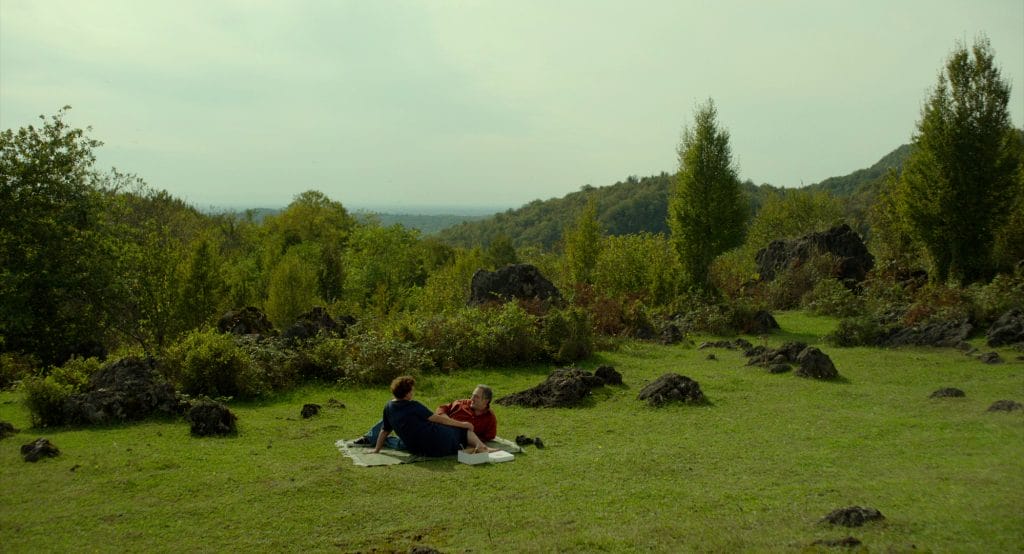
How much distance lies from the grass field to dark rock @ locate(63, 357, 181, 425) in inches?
21.9

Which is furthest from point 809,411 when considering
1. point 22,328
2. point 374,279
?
point 374,279

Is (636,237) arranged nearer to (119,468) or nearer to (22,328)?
(22,328)

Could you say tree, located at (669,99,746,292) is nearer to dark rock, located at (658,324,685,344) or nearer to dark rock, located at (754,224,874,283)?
dark rock, located at (754,224,874,283)

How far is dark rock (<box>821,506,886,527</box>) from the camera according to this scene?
22.1 ft

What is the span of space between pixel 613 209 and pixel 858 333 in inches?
3687

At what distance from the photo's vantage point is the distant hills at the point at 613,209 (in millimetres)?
108688

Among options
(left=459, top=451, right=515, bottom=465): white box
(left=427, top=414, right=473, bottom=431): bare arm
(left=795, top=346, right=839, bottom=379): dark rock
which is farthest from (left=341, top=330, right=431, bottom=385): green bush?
(left=795, top=346, right=839, bottom=379): dark rock

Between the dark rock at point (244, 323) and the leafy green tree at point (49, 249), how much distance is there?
9.56 ft

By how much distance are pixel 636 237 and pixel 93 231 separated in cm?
2456

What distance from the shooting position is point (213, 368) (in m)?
14.4

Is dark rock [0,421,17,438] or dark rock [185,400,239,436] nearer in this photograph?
dark rock [0,421,17,438]

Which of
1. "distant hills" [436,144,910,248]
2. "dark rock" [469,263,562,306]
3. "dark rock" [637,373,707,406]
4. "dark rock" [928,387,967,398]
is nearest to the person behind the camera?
"dark rock" [928,387,967,398]

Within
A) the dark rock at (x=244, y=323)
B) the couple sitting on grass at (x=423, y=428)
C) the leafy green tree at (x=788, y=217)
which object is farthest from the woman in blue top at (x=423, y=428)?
the leafy green tree at (x=788, y=217)

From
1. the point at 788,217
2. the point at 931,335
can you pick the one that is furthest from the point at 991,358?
the point at 788,217
